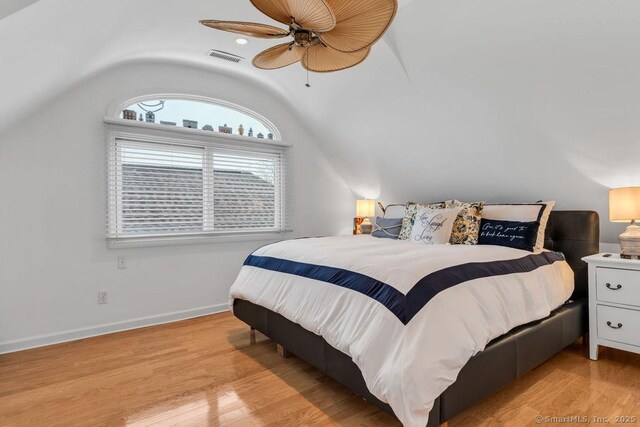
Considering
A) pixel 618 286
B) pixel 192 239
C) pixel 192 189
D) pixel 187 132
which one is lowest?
pixel 618 286

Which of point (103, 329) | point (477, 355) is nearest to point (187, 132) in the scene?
point (103, 329)

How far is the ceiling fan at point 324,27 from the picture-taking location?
4.79 feet

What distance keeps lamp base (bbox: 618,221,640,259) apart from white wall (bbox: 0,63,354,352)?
354cm

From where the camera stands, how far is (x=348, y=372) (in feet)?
5.80

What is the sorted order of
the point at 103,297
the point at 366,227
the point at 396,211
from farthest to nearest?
the point at 366,227 < the point at 396,211 < the point at 103,297

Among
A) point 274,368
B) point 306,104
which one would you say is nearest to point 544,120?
point 306,104

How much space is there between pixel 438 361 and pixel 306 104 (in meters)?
3.28

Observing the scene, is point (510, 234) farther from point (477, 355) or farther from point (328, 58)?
point (328, 58)

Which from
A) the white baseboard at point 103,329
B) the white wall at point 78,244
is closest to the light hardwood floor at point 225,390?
the white baseboard at point 103,329

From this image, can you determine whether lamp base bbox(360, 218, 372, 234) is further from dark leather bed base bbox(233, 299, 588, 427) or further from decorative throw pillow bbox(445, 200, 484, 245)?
dark leather bed base bbox(233, 299, 588, 427)

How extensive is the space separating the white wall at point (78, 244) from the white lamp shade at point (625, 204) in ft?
11.6

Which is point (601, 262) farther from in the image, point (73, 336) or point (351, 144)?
point (73, 336)

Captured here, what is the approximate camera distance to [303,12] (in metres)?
1.48

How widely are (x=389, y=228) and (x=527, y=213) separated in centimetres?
125
